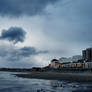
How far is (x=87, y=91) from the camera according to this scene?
109 ft

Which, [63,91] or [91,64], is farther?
[91,64]

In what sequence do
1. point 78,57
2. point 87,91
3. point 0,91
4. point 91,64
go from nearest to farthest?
point 87,91
point 0,91
point 91,64
point 78,57

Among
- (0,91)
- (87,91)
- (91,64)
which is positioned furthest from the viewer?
(91,64)

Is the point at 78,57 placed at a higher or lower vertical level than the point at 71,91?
higher

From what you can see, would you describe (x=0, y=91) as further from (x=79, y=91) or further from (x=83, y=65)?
(x=83, y=65)

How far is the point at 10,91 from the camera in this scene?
3703 centimetres

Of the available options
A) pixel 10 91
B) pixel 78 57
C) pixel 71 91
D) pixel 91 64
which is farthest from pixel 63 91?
pixel 78 57

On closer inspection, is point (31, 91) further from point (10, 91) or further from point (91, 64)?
point (91, 64)

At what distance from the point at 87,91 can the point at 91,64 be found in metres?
107

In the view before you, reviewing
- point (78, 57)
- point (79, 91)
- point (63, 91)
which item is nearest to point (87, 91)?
point (79, 91)

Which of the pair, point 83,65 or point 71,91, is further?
point 83,65

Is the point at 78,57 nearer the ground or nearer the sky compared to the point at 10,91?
nearer the sky

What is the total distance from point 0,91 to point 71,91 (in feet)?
41.2

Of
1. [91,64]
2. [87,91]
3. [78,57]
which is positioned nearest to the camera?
[87,91]
